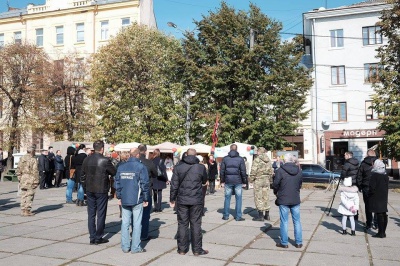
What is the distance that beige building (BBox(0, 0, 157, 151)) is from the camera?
1629 inches

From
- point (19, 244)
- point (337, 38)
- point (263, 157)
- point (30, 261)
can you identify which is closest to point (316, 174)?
point (263, 157)

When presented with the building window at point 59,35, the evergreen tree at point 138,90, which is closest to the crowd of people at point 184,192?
the evergreen tree at point 138,90

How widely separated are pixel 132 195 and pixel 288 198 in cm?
288

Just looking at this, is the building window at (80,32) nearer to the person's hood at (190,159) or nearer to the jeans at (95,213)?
the jeans at (95,213)

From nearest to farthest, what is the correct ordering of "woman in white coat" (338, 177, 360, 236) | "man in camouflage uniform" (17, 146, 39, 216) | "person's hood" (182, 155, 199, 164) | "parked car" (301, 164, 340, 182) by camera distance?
"person's hood" (182, 155, 199, 164), "woman in white coat" (338, 177, 360, 236), "man in camouflage uniform" (17, 146, 39, 216), "parked car" (301, 164, 340, 182)

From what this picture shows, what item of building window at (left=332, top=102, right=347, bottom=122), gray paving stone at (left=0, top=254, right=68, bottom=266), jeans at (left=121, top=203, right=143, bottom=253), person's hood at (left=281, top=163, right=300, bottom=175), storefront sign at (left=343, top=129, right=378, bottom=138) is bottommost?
gray paving stone at (left=0, top=254, right=68, bottom=266)

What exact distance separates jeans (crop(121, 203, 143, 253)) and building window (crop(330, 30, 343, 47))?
34026mm

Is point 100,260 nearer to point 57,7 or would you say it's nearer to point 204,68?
point 204,68

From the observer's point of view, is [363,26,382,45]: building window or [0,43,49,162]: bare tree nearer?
[0,43,49,162]: bare tree

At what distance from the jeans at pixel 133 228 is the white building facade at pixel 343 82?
31.0 meters

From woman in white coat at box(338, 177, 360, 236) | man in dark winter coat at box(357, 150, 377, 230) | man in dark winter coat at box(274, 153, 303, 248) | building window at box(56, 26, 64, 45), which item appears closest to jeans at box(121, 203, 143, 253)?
man in dark winter coat at box(274, 153, 303, 248)

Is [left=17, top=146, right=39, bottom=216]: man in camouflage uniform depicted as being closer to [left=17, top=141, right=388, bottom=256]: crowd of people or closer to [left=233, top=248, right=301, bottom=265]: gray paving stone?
[left=17, top=141, right=388, bottom=256]: crowd of people

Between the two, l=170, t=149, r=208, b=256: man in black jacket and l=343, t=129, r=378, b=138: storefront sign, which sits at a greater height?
l=343, t=129, r=378, b=138: storefront sign

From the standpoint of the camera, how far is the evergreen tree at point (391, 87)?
22.4m
